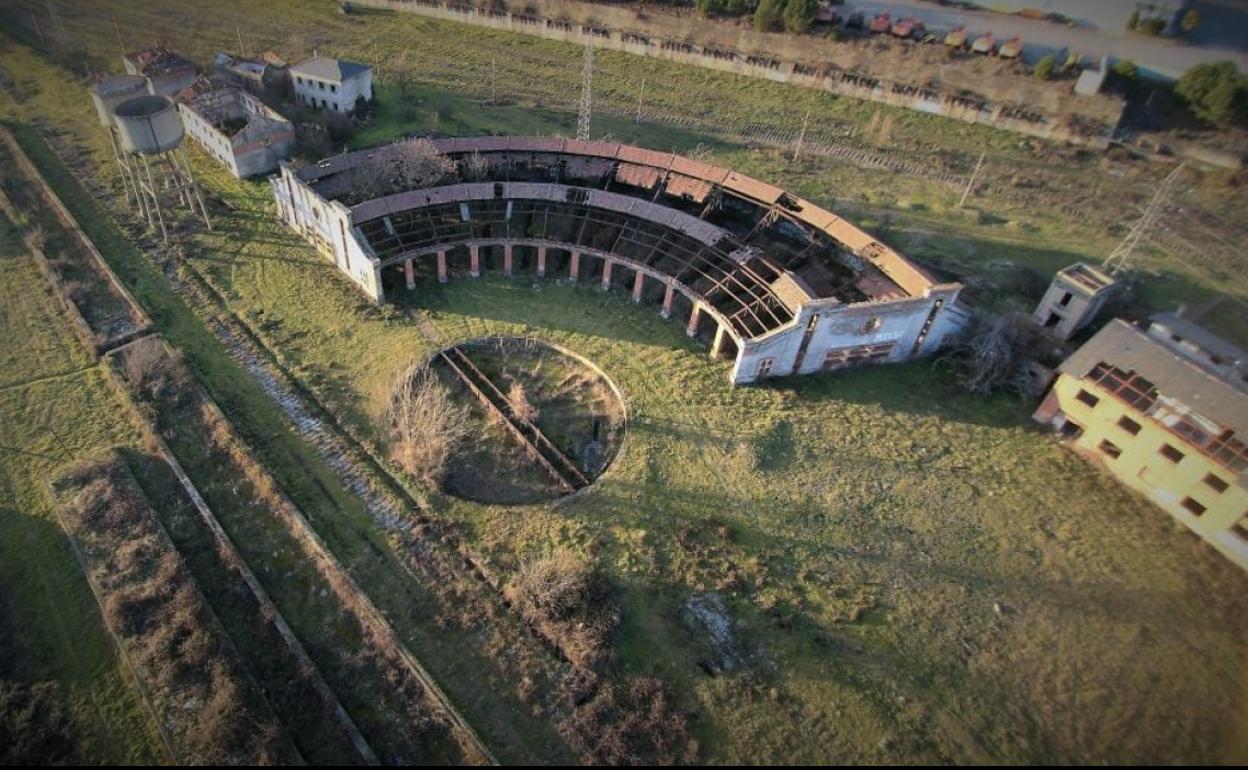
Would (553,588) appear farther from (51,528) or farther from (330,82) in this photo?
(330,82)

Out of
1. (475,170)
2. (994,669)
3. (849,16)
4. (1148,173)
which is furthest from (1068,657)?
(849,16)

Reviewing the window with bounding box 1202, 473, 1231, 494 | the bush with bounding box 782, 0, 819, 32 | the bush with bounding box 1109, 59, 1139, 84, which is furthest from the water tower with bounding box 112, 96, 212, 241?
the bush with bounding box 1109, 59, 1139, 84

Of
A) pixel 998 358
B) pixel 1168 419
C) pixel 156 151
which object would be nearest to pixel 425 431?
pixel 156 151

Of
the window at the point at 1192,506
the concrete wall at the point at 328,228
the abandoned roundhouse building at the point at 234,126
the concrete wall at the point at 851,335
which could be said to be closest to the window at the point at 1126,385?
the window at the point at 1192,506

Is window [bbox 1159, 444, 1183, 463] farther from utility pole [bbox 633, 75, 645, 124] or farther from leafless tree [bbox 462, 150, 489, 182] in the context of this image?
utility pole [bbox 633, 75, 645, 124]

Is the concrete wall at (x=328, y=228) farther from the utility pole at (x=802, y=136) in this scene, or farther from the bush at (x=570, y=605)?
the utility pole at (x=802, y=136)

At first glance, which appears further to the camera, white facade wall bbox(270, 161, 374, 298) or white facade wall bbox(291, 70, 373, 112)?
white facade wall bbox(291, 70, 373, 112)
